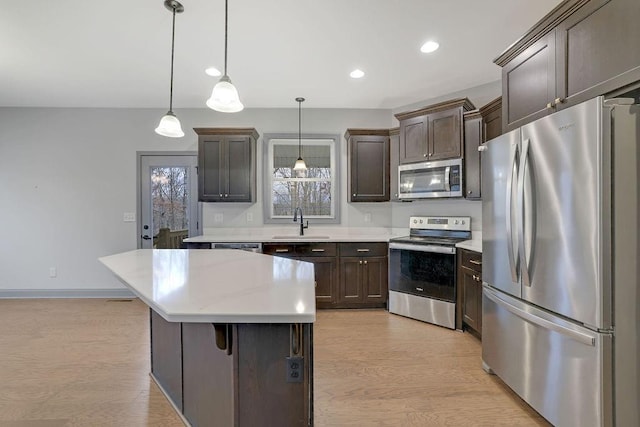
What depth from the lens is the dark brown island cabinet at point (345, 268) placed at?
3691mm

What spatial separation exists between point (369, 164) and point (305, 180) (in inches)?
37.6

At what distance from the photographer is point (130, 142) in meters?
4.35

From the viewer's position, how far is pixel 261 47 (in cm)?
281

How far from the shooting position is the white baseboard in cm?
423

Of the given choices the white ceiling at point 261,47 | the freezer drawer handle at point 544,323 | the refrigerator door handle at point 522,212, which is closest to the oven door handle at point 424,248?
the freezer drawer handle at point 544,323

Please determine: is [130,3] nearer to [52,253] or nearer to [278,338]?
[278,338]

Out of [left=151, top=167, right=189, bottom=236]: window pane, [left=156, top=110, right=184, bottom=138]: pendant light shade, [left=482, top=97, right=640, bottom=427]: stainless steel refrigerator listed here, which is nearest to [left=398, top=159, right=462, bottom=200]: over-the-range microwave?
[left=482, top=97, right=640, bottom=427]: stainless steel refrigerator

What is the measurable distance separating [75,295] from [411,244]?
4.64 meters

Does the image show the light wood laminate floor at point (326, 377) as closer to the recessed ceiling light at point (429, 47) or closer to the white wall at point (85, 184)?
the white wall at point (85, 184)

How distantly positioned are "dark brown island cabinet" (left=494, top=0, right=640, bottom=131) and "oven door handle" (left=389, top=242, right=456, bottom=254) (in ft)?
4.41

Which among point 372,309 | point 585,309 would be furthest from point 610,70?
point 372,309

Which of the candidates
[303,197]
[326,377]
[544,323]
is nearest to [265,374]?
[326,377]

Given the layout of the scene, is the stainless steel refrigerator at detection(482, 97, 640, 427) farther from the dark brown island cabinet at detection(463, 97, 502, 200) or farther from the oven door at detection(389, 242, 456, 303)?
the dark brown island cabinet at detection(463, 97, 502, 200)

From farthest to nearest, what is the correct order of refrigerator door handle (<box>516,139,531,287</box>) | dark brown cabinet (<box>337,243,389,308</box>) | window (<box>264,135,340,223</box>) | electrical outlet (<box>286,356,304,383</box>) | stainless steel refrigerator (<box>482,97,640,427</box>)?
1. window (<box>264,135,340,223</box>)
2. dark brown cabinet (<box>337,243,389,308</box>)
3. refrigerator door handle (<box>516,139,531,287</box>)
4. stainless steel refrigerator (<box>482,97,640,427</box>)
5. electrical outlet (<box>286,356,304,383</box>)
